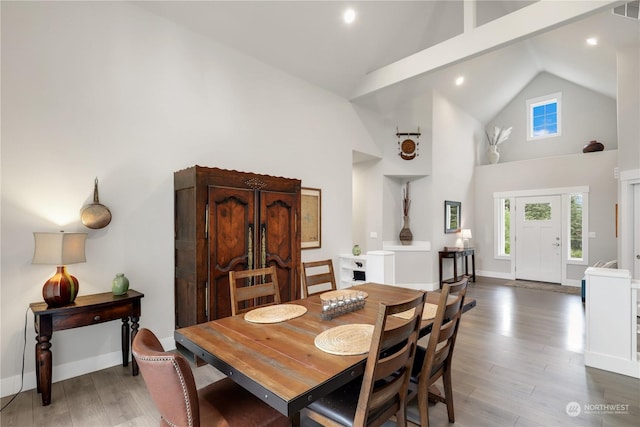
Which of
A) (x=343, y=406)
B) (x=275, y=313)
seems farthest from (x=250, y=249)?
(x=343, y=406)

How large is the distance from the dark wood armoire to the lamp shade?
2.89 feet

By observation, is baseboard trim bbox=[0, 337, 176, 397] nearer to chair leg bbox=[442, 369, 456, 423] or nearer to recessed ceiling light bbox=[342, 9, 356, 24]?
chair leg bbox=[442, 369, 456, 423]

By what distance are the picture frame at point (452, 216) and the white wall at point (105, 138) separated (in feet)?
15.0

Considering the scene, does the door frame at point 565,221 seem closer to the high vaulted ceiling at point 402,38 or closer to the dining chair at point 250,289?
the high vaulted ceiling at point 402,38

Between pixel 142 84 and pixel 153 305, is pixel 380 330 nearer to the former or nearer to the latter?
pixel 153 305

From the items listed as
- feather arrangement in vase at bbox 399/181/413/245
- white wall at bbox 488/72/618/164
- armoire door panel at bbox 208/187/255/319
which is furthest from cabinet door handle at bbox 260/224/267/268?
white wall at bbox 488/72/618/164

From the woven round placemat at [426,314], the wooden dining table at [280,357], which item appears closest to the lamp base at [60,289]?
the wooden dining table at [280,357]

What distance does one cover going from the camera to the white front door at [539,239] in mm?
6812

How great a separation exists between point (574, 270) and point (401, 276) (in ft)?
12.4

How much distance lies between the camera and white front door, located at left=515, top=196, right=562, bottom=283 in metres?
6.81

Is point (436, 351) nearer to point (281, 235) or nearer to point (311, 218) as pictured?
point (281, 235)

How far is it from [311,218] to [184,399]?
12.2ft

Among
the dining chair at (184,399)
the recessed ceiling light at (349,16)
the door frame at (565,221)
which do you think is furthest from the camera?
the door frame at (565,221)

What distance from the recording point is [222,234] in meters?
3.01
